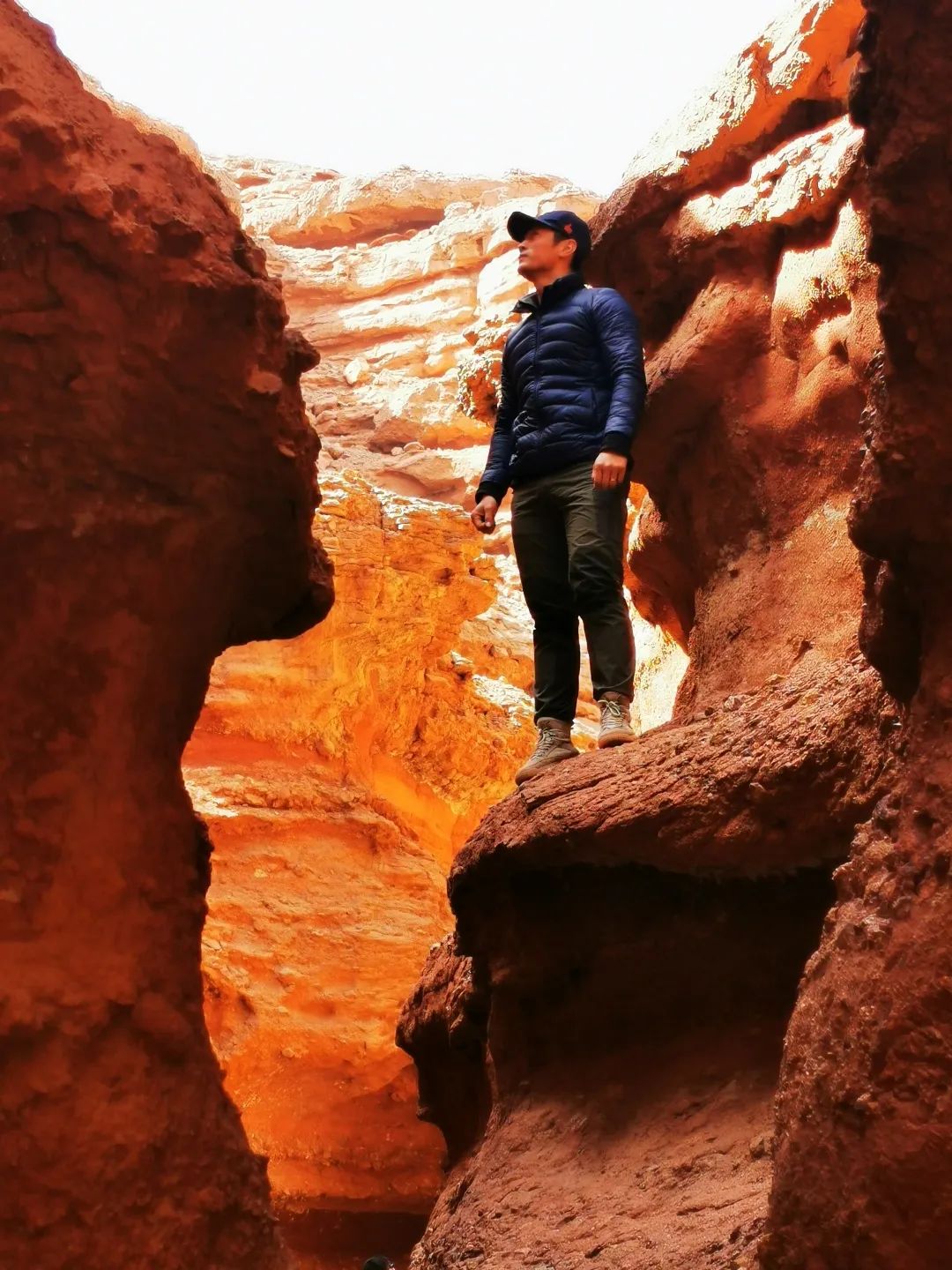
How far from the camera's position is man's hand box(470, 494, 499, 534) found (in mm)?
5074

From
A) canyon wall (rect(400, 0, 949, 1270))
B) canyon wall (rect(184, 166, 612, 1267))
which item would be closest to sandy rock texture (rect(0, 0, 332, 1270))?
canyon wall (rect(400, 0, 949, 1270))

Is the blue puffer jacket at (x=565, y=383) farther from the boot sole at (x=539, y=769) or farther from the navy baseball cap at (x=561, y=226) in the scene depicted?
the boot sole at (x=539, y=769)

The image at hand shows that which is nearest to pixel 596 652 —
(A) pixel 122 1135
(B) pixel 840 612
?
(B) pixel 840 612

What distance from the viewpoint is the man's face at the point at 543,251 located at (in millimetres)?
5336

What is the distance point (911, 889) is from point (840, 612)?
2.48m

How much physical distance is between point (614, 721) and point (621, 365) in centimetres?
133

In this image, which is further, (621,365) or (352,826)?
(352,826)

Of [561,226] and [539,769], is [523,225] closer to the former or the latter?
[561,226]

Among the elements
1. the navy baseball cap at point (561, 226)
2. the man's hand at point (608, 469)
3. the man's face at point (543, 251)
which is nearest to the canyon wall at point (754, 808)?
the navy baseball cap at point (561, 226)

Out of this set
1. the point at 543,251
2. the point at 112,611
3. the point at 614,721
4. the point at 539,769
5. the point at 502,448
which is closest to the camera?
the point at 112,611

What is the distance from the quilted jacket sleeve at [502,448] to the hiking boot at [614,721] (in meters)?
0.99

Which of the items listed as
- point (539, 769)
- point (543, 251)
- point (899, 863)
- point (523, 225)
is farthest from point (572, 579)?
point (899, 863)

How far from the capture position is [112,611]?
3.35m

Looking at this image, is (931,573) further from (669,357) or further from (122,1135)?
(669,357)
